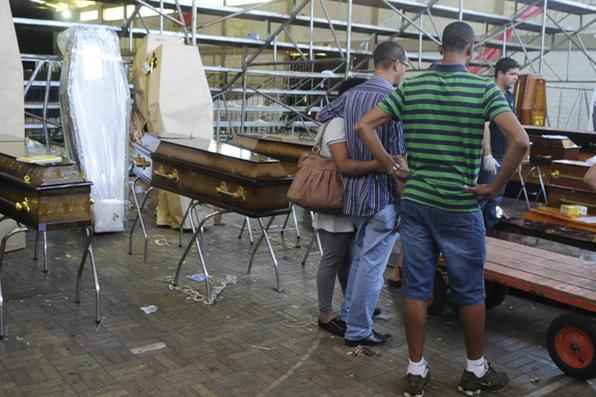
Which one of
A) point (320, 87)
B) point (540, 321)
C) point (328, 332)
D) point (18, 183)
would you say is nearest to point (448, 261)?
point (328, 332)

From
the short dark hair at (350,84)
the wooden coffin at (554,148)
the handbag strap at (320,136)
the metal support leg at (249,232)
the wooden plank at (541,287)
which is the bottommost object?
the metal support leg at (249,232)

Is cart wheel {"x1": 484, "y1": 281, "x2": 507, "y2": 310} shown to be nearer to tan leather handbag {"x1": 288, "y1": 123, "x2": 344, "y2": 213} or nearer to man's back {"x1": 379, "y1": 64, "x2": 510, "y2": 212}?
tan leather handbag {"x1": 288, "y1": 123, "x2": 344, "y2": 213}

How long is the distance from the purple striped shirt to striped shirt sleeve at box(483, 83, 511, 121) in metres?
0.73

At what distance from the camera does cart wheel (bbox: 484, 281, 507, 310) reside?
4855 millimetres

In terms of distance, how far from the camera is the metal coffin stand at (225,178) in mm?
4637

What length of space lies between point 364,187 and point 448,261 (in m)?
0.72

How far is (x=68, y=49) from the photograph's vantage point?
6824 millimetres

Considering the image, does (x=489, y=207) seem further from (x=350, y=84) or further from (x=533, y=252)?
(x=350, y=84)

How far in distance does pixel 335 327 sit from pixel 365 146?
1.22m

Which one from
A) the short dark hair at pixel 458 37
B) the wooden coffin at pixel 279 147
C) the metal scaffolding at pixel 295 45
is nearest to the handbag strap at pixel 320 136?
the short dark hair at pixel 458 37

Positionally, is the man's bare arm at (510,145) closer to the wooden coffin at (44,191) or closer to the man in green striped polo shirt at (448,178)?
the man in green striped polo shirt at (448,178)

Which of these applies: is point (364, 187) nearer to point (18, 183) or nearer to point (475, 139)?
point (475, 139)

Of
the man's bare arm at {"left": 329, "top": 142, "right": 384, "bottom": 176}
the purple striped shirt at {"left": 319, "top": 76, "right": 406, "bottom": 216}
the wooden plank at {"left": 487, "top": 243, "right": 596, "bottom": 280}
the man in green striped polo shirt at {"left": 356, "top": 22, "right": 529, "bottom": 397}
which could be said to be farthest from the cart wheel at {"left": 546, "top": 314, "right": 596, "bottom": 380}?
the man's bare arm at {"left": 329, "top": 142, "right": 384, "bottom": 176}

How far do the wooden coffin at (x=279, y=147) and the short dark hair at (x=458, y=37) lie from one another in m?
3.12
